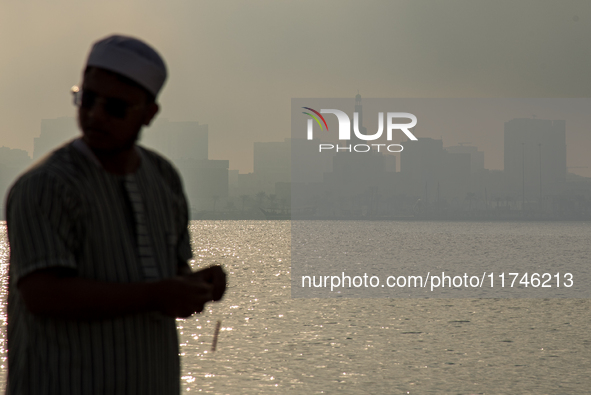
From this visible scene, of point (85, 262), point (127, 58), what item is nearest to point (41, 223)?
point (85, 262)

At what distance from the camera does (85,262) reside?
1668 mm

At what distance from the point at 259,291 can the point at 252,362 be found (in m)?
23.6

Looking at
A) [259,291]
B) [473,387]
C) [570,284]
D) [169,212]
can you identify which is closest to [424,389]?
[473,387]

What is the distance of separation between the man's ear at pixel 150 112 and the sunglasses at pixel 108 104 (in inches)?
2.4

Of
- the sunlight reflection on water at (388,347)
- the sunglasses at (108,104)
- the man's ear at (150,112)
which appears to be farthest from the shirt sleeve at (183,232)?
the sunlight reflection on water at (388,347)

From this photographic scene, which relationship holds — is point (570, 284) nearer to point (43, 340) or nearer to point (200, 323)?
point (200, 323)

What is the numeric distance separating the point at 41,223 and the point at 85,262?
0.16m

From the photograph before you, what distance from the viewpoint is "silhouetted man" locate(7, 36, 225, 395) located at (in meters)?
1.58

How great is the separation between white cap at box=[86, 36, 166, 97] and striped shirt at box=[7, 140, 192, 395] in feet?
0.79

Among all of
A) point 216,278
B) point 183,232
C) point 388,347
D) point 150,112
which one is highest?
point 150,112

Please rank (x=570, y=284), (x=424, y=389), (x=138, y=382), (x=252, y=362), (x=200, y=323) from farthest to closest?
(x=570, y=284) < (x=200, y=323) < (x=252, y=362) < (x=424, y=389) < (x=138, y=382)

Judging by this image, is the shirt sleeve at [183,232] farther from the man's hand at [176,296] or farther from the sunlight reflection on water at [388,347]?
the sunlight reflection on water at [388,347]

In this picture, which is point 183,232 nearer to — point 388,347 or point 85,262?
point 85,262

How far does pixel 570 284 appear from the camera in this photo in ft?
166
